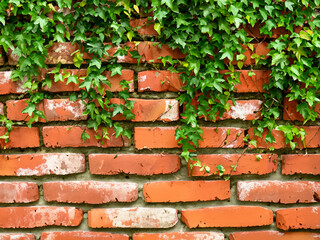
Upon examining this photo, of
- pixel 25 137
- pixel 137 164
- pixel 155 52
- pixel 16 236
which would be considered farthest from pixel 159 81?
pixel 16 236

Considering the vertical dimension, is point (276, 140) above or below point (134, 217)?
above

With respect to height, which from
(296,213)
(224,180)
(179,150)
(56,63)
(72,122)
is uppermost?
(56,63)

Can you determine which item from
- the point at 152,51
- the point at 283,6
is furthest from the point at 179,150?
the point at 283,6

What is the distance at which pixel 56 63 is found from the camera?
882mm

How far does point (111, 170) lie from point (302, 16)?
0.81 m

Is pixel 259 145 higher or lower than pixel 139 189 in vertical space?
higher

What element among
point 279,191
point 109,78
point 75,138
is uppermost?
point 109,78

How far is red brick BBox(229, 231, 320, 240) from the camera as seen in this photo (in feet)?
2.95

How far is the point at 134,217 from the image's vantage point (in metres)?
0.89

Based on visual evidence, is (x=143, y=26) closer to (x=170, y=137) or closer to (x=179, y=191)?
(x=170, y=137)

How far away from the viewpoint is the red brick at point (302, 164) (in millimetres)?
901

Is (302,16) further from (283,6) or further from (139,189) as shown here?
(139,189)

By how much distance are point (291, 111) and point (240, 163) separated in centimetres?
25

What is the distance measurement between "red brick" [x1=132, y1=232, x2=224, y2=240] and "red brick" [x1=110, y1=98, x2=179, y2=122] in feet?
1.29
